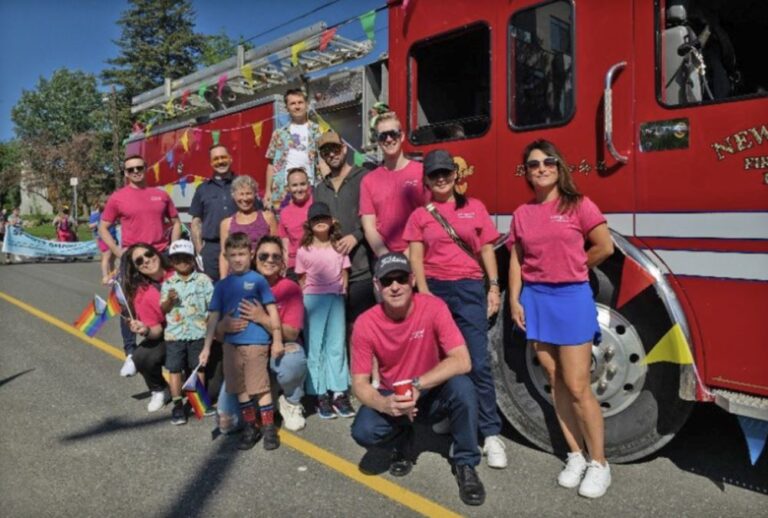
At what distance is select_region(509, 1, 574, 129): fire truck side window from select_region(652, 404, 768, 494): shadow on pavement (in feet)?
6.63

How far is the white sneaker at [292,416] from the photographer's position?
13.6 feet

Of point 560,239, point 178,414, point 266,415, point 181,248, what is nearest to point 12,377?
point 178,414

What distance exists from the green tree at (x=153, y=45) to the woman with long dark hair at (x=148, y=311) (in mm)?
43482

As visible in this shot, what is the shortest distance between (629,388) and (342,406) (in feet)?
6.36

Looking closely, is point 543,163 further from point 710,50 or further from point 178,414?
point 178,414

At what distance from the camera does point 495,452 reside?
11.3 feet

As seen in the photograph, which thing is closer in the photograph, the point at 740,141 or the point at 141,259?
the point at 740,141

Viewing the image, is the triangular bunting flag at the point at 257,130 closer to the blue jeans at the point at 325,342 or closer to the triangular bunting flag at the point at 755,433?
the blue jeans at the point at 325,342

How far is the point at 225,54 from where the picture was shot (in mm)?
51375

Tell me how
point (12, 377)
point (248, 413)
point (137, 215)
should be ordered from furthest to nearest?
point (12, 377)
point (137, 215)
point (248, 413)

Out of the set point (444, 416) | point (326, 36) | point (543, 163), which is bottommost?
point (444, 416)

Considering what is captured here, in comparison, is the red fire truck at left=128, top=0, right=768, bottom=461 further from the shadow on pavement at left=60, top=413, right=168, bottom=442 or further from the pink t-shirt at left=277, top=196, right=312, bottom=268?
the shadow on pavement at left=60, top=413, right=168, bottom=442

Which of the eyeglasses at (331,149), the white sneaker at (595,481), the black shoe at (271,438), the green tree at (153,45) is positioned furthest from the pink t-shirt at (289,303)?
the green tree at (153,45)

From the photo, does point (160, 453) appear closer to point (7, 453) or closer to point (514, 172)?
point (7, 453)
